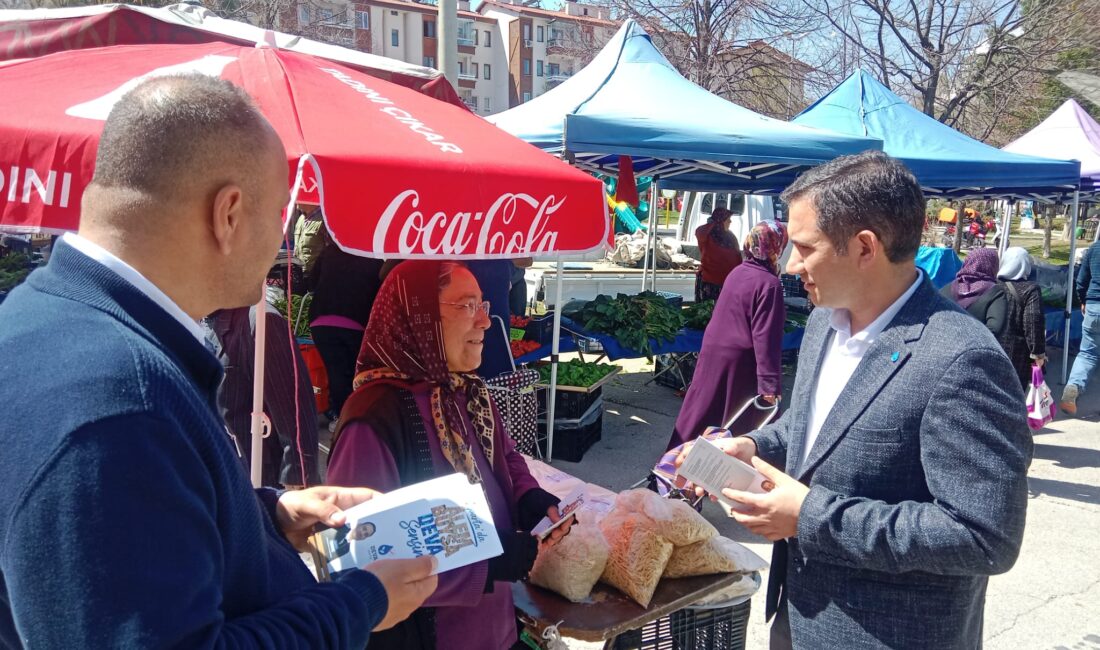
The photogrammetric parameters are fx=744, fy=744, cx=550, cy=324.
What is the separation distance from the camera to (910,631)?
1703 mm

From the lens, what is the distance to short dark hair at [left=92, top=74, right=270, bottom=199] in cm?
106

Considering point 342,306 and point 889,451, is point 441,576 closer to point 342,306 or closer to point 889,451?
point 889,451

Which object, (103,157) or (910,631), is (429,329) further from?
→ (910,631)

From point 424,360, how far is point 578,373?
4.13 m

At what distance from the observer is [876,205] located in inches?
68.9

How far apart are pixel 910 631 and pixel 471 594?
1073 millimetres

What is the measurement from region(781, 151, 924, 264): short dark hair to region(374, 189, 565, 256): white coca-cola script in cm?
123

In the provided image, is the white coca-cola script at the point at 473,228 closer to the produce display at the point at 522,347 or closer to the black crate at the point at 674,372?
the produce display at the point at 522,347

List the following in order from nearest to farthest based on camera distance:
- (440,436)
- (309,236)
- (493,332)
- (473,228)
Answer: (440,436) → (473,228) → (493,332) → (309,236)

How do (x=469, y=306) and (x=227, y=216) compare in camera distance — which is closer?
(x=227, y=216)

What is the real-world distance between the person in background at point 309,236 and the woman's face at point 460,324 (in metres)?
3.73

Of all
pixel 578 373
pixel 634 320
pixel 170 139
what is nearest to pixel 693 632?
pixel 170 139

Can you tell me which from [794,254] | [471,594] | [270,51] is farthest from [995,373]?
[270,51]

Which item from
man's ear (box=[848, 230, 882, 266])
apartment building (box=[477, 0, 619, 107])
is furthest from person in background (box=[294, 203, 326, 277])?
apartment building (box=[477, 0, 619, 107])
